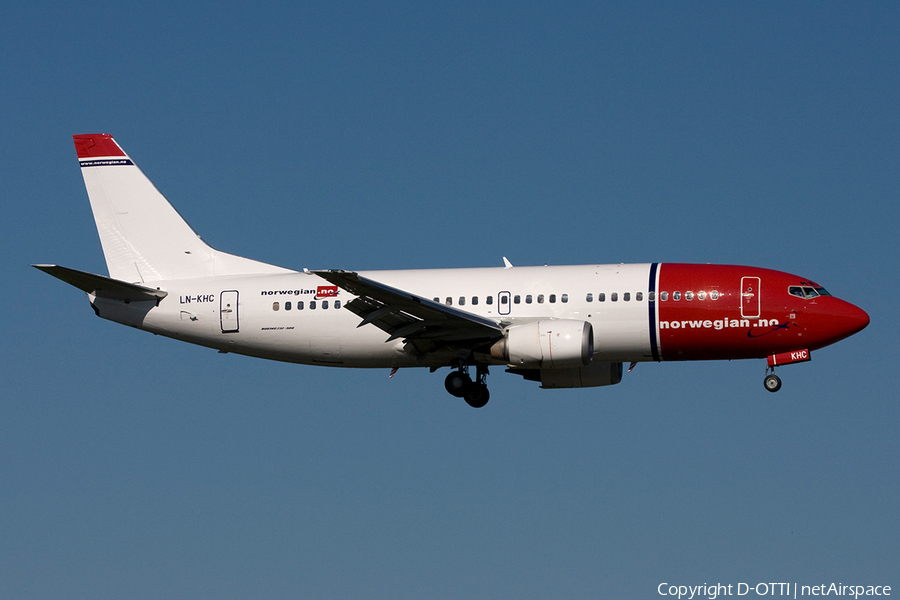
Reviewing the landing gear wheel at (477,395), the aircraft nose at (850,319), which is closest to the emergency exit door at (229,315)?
the landing gear wheel at (477,395)

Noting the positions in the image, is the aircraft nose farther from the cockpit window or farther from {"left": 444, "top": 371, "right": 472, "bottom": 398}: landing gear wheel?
{"left": 444, "top": 371, "right": 472, "bottom": 398}: landing gear wheel

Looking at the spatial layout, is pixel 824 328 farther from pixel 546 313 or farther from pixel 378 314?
pixel 378 314

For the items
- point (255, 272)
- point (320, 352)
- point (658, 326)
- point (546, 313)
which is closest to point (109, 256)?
point (255, 272)

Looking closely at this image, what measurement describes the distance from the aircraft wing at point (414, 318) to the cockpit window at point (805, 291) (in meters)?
9.70

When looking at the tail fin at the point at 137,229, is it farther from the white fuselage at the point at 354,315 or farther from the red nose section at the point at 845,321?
Result: the red nose section at the point at 845,321

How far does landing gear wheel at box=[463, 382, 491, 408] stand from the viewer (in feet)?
133

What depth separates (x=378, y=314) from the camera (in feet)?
122

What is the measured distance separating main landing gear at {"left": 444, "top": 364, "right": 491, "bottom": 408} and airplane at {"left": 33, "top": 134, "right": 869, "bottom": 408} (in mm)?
49

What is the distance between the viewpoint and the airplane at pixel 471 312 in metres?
38.0

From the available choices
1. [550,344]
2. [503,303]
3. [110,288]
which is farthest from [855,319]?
[110,288]

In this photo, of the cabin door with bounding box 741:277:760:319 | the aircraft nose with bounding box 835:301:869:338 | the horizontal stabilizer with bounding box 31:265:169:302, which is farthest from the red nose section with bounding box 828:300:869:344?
the horizontal stabilizer with bounding box 31:265:169:302

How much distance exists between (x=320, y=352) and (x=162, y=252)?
25.9ft

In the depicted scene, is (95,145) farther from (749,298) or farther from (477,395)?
(749,298)

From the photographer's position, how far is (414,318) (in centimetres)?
3838
